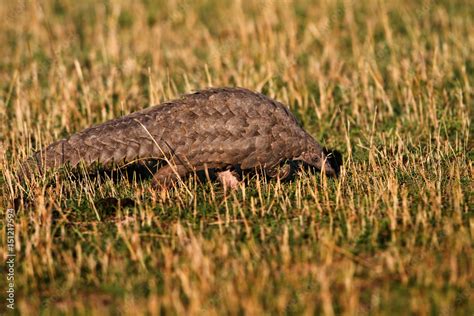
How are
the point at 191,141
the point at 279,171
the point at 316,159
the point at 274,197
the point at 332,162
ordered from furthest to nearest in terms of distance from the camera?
the point at 332,162 → the point at 316,159 → the point at 279,171 → the point at 191,141 → the point at 274,197

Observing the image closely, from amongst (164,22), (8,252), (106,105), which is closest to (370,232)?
(8,252)

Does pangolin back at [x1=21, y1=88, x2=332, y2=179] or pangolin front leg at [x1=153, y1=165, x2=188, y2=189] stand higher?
pangolin back at [x1=21, y1=88, x2=332, y2=179]

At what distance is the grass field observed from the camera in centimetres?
470

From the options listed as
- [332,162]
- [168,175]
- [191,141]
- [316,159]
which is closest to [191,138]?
[191,141]

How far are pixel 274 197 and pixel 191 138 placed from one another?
2.81 ft

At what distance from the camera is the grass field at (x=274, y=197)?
470 cm

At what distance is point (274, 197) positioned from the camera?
247 inches

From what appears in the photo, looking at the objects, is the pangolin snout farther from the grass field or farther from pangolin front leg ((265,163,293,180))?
pangolin front leg ((265,163,293,180))

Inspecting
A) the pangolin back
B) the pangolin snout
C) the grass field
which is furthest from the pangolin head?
the pangolin back

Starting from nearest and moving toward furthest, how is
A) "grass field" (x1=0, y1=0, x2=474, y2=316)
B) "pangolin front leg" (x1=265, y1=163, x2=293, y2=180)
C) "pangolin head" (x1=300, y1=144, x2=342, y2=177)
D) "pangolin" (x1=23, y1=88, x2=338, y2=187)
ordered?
"grass field" (x1=0, y1=0, x2=474, y2=316), "pangolin" (x1=23, y1=88, x2=338, y2=187), "pangolin front leg" (x1=265, y1=163, x2=293, y2=180), "pangolin head" (x1=300, y1=144, x2=342, y2=177)

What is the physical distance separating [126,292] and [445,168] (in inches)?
134

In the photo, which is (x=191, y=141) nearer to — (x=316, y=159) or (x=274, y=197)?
(x=274, y=197)

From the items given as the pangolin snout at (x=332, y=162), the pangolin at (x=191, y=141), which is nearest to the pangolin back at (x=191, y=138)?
the pangolin at (x=191, y=141)

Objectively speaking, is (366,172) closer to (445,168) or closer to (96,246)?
(445,168)
